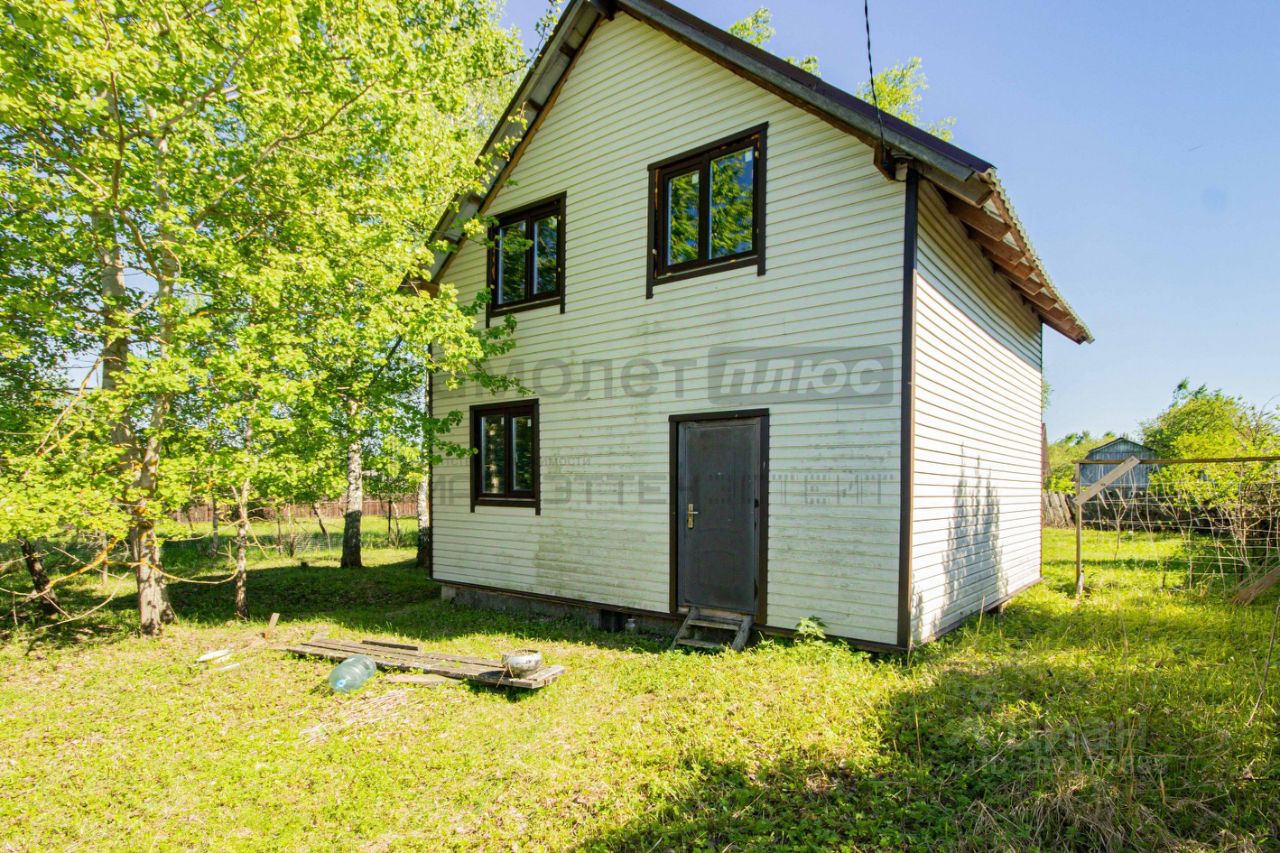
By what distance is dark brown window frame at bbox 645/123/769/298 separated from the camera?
7.00 meters

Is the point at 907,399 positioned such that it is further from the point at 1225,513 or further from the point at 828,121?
the point at 1225,513

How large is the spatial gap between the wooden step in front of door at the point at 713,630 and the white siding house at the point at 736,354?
150mm

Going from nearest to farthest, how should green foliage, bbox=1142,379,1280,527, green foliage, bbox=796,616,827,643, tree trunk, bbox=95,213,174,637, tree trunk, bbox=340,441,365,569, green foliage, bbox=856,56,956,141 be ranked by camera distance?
1. green foliage, bbox=796,616,827,643
2. tree trunk, bbox=95,213,174,637
3. green foliage, bbox=1142,379,1280,527
4. tree trunk, bbox=340,441,365,569
5. green foliage, bbox=856,56,956,141

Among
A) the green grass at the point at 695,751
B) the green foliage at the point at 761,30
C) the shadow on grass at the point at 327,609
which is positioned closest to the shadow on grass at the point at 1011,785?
the green grass at the point at 695,751

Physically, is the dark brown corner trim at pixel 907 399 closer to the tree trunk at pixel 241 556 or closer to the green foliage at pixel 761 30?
the tree trunk at pixel 241 556

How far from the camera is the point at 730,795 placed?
3875 mm

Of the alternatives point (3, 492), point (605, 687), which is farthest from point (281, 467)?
point (605, 687)

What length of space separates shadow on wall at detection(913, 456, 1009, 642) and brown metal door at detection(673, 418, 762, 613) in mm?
Answer: 1809

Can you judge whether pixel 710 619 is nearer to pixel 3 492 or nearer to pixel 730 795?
pixel 730 795

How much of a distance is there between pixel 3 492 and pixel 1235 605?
46.8ft

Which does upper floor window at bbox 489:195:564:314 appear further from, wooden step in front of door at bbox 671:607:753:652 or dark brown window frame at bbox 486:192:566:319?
wooden step in front of door at bbox 671:607:753:652

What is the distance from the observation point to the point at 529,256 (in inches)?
378

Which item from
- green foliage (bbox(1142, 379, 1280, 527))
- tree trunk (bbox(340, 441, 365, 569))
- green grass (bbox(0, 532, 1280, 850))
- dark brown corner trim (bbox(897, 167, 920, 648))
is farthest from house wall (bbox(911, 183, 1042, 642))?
tree trunk (bbox(340, 441, 365, 569))

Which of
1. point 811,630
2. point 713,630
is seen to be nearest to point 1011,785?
point 811,630
